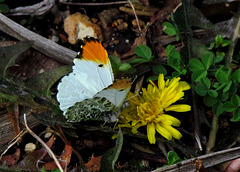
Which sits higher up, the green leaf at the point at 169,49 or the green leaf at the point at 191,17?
the green leaf at the point at 191,17

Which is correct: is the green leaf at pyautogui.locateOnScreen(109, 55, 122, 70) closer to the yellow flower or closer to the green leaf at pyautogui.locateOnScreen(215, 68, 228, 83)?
the yellow flower

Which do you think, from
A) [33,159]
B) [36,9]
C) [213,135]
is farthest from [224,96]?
[36,9]

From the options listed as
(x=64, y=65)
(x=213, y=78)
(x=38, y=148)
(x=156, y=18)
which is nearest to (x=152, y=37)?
(x=156, y=18)

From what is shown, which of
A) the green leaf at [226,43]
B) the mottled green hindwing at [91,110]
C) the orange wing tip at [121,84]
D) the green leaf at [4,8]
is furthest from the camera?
A: the green leaf at [4,8]

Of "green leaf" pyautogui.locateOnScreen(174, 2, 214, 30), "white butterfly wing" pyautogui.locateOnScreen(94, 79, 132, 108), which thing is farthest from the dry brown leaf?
"white butterfly wing" pyautogui.locateOnScreen(94, 79, 132, 108)

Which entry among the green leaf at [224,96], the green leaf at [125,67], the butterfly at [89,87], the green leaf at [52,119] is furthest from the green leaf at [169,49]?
the green leaf at [52,119]

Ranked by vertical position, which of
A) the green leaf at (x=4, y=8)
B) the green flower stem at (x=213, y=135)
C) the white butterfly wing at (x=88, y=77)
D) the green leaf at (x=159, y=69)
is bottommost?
the green flower stem at (x=213, y=135)

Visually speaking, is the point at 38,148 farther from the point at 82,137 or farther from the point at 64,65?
the point at 64,65

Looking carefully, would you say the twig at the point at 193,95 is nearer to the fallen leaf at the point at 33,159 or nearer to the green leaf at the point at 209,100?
the green leaf at the point at 209,100
